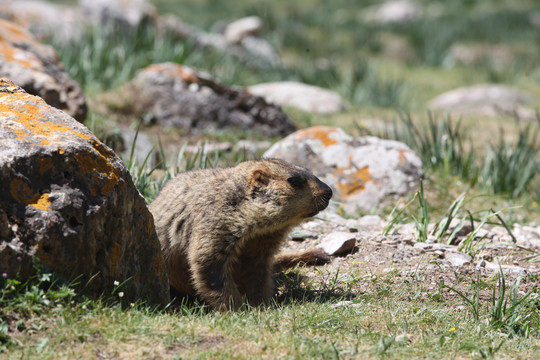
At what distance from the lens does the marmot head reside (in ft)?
14.9

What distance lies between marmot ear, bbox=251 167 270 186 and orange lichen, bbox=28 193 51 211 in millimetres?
1605

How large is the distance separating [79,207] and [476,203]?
549cm

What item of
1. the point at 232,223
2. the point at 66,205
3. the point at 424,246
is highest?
the point at 66,205

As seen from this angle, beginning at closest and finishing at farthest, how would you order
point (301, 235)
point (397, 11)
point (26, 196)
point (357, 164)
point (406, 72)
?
point (26, 196)
point (301, 235)
point (357, 164)
point (406, 72)
point (397, 11)

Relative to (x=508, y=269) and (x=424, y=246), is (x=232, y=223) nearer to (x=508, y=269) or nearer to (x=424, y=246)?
(x=424, y=246)

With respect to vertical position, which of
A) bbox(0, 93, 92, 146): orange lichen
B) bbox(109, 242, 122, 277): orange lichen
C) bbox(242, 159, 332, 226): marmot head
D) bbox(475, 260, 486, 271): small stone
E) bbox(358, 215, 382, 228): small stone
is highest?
bbox(0, 93, 92, 146): orange lichen

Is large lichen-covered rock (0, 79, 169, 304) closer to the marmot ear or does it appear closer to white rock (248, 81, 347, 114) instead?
the marmot ear

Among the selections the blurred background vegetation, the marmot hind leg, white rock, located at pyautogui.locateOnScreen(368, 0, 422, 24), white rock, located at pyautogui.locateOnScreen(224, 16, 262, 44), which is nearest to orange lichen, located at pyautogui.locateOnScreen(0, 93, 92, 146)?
the marmot hind leg

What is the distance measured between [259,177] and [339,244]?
1.19 metres

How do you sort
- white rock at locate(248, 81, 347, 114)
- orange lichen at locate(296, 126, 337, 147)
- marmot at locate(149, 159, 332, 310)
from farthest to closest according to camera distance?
white rock at locate(248, 81, 347, 114) → orange lichen at locate(296, 126, 337, 147) → marmot at locate(149, 159, 332, 310)

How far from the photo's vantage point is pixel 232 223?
4.44 meters

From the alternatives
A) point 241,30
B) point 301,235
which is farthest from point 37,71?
point 241,30

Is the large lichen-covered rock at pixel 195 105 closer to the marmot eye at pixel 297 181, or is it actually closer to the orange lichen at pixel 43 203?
the marmot eye at pixel 297 181

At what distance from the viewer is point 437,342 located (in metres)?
→ 3.59
